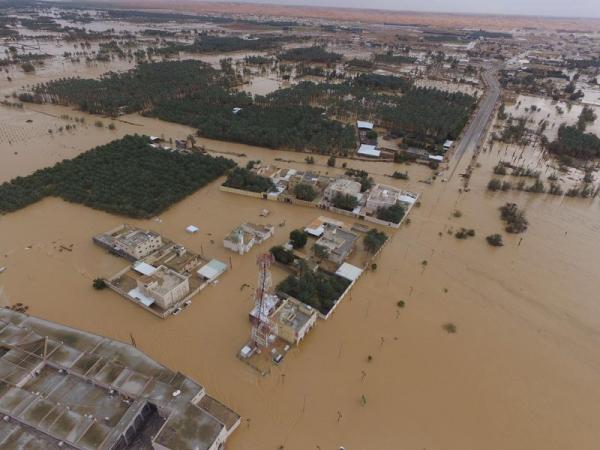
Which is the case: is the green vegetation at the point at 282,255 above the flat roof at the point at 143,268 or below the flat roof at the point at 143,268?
above

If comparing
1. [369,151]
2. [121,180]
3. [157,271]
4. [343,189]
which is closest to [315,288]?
[157,271]

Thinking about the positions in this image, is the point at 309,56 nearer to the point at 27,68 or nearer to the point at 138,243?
the point at 27,68

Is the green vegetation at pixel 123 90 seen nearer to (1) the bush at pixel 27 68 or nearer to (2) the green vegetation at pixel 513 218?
(1) the bush at pixel 27 68

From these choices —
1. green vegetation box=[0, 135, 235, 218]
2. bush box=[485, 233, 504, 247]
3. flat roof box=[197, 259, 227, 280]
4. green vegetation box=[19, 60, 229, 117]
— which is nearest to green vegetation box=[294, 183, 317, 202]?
green vegetation box=[0, 135, 235, 218]

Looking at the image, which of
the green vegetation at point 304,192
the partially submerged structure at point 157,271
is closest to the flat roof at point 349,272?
the partially submerged structure at point 157,271

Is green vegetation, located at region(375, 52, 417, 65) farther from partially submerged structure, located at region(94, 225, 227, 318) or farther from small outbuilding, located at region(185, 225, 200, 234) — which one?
partially submerged structure, located at region(94, 225, 227, 318)

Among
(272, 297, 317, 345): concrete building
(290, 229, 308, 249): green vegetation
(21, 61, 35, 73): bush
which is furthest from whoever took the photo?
(21, 61, 35, 73): bush
